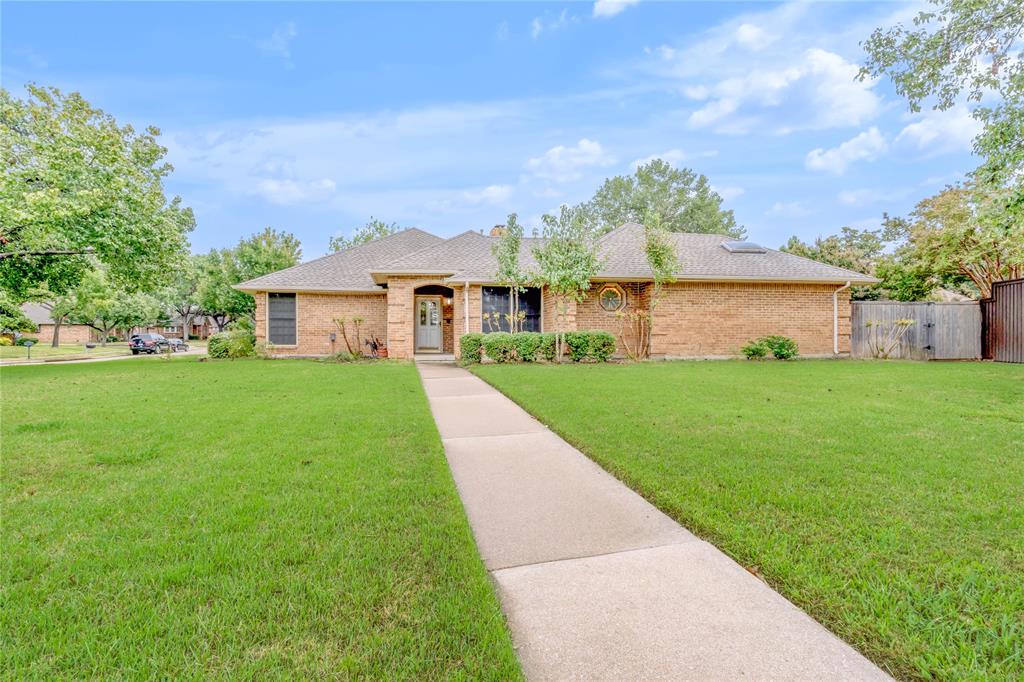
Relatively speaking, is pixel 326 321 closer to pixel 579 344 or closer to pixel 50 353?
pixel 579 344

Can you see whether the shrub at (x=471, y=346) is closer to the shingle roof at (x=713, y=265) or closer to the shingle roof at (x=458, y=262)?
the shingle roof at (x=458, y=262)

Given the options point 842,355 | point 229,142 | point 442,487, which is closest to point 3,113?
point 229,142

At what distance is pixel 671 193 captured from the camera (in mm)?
39938

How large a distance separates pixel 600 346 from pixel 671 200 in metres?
31.1

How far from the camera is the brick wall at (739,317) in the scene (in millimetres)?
15469

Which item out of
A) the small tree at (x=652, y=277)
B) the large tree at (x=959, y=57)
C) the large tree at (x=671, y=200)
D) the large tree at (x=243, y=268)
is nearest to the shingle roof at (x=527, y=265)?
the small tree at (x=652, y=277)

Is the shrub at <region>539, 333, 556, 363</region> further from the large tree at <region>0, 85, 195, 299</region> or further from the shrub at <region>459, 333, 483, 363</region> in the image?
the large tree at <region>0, 85, 195, 299</region>

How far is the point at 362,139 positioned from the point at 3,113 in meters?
9.06

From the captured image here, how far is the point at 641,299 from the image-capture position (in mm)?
15547

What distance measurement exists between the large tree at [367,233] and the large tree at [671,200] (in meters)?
18.8

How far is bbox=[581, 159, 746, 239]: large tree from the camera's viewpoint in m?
38.8

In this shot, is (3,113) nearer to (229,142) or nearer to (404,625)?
(229,142)

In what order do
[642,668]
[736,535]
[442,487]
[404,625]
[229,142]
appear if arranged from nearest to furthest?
[642,668]
[404,625]
[736,535]
[442,487]
[229,142]

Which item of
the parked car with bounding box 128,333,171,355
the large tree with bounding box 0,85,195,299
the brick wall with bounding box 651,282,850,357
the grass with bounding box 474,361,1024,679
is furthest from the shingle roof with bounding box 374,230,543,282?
the parked car with bounding box 128,333,171,355
